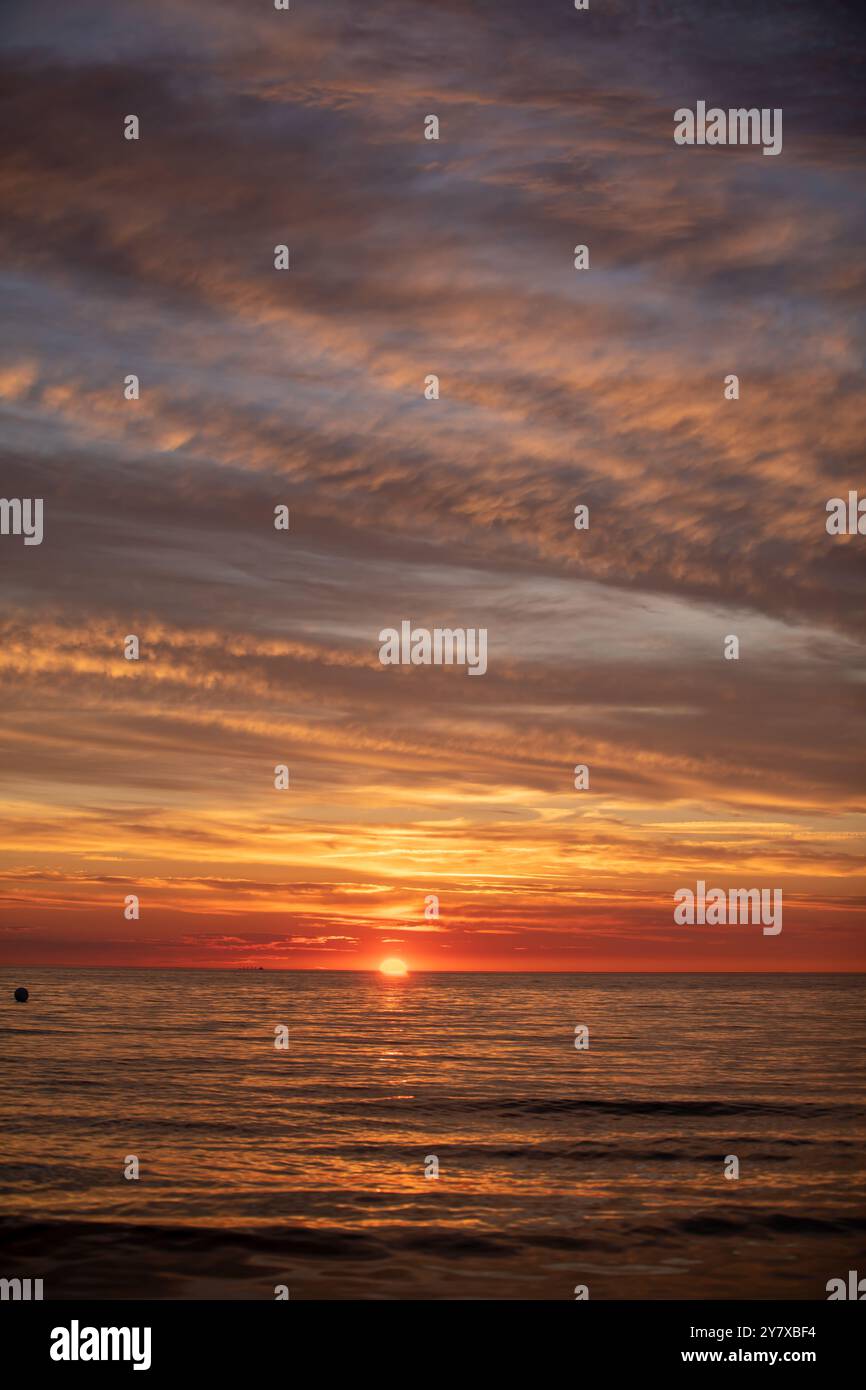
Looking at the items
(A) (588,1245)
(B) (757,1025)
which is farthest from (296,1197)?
(B) (757,1025)

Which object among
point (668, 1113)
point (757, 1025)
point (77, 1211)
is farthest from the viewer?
point (757, 1025)

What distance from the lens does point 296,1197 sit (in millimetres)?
25578

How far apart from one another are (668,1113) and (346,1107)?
1254 cm

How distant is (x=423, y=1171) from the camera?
28891 millimetres

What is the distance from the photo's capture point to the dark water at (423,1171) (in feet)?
65.9

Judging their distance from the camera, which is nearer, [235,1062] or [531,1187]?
[531,1187]

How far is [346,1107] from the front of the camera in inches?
1590

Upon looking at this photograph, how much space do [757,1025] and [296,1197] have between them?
74.6 m

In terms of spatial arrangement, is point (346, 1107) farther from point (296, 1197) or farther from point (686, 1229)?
point (686, 1229)

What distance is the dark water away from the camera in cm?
2008
